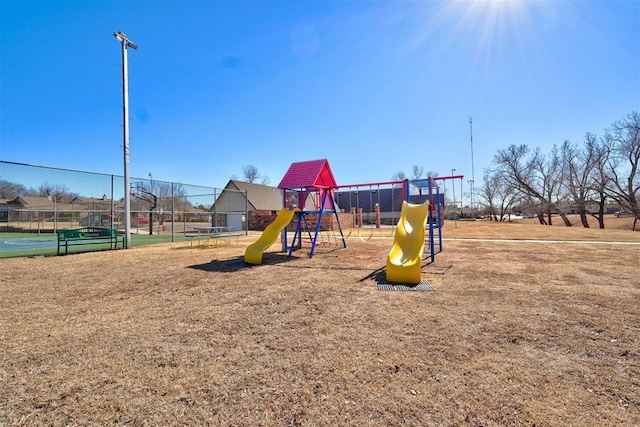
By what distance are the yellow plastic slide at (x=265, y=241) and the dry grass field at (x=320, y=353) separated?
2.38 m

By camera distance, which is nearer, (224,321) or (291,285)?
(224,321)

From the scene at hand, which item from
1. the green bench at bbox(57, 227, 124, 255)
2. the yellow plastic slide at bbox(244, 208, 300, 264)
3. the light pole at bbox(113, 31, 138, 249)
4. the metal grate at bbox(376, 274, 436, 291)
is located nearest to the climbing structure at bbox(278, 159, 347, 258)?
the yellow plastic slide at bbox(244, 208, 300, 264)

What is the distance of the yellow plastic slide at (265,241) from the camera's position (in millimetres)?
8430

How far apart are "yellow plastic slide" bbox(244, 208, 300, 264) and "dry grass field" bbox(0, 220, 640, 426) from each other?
93.5 inches

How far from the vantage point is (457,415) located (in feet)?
6.71

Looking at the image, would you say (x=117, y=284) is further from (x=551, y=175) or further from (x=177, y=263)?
(x=551, y=175)

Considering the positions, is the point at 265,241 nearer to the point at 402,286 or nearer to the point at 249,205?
the point at 402,286

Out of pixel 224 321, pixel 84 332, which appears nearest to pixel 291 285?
pixel 224 321

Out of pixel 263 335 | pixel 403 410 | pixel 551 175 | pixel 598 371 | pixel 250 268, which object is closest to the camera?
pixel 403 410

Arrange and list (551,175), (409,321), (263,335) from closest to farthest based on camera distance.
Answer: (263,335), (409,321), (551,175)

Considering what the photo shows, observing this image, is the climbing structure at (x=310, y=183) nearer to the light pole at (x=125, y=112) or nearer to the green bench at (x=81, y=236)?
the light pole at (x=125, y=112)

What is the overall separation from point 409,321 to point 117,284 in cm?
539

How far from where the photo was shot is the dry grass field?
6.92ft

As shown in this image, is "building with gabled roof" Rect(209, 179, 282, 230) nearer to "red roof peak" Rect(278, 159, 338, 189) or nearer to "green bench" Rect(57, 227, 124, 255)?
"green bench" Rect(57, 227, 124, 255)
